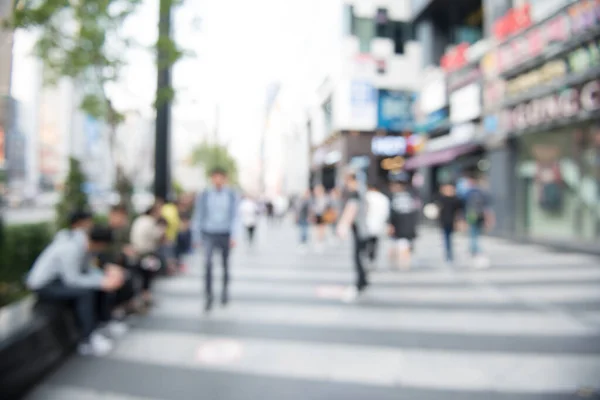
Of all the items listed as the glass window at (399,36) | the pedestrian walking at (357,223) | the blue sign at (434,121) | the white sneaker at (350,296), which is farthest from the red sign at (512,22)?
the white sneaker at (350,296)

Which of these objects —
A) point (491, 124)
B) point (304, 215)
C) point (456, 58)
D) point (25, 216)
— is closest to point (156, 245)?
point (304, 215)

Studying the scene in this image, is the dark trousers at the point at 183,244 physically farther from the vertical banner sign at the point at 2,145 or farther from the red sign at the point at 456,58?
the red sign at the point at 456,58

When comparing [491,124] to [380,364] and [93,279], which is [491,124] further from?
[93,279]

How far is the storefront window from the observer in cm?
979

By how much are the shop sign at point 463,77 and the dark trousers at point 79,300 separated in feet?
46.8

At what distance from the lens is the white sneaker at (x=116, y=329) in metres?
4.17

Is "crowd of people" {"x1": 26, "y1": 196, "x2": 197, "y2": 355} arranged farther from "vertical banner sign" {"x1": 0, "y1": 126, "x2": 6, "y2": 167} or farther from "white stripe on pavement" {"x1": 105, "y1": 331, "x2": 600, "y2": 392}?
"vertical banner sign" {"x1": 0, "y1": 126, "x2": 6, "y2": 167}

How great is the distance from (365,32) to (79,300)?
327 cm

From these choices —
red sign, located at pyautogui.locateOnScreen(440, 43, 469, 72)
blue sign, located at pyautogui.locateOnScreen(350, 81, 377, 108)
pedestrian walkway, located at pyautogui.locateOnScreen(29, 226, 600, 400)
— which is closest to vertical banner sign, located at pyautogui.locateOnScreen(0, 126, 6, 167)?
pedestrian walkway, located at pyautogui.locateOnScreen(29, 226, 600, 400)

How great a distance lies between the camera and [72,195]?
616cm

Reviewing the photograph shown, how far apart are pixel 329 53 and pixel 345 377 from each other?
8.37 feet

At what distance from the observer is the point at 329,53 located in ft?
10.9

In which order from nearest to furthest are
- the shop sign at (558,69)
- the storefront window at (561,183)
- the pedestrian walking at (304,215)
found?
the shop sign at (558,69) → the storefront window at (561,183) → the pedestrian walking at (304,215)

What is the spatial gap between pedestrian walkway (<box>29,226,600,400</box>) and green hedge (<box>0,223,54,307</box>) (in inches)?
44.6
